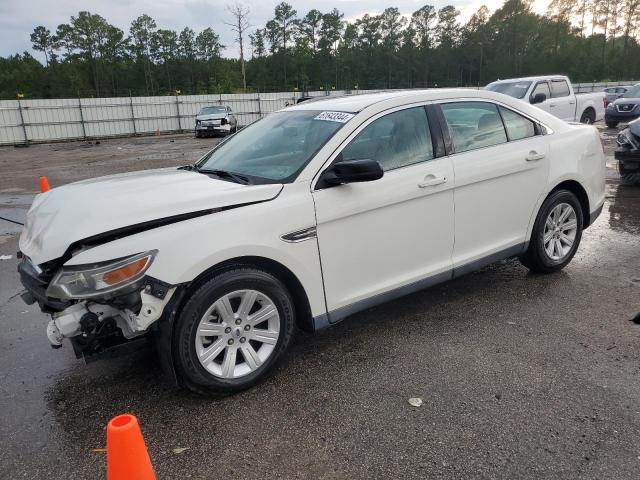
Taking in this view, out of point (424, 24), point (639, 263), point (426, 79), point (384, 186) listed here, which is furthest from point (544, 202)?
point (424, 24)

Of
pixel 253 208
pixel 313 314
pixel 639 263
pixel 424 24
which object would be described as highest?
pixel 424 24

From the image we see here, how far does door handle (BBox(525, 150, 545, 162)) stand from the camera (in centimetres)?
444

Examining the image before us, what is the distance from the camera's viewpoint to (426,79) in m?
99.9

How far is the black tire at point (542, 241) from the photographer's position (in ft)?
15.3

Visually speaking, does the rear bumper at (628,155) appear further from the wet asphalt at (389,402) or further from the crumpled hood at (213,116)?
the crumpled hood at (213,116)

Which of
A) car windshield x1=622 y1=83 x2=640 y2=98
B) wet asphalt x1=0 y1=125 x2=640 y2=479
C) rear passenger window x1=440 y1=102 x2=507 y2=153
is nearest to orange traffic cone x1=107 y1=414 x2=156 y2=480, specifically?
wet asphalt x1=0 y1=125 x2=640 y2=479

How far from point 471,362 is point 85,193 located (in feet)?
9.25

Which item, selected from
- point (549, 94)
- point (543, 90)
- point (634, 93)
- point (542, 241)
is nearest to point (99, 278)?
point (542, 241)

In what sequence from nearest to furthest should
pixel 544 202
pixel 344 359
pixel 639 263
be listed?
1. pixel 344 359
2. pixel 544 202
3. pixel 639 263

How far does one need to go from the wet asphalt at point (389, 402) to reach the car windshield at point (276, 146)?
132 cm

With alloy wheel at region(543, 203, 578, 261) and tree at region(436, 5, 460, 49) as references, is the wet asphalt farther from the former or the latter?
tree at region(436, 5, 460, 49)

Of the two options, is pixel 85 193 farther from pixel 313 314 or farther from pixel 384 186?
pixel 384 186

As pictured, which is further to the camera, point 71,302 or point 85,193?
point 85,193

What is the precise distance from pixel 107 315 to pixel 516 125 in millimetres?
3642
